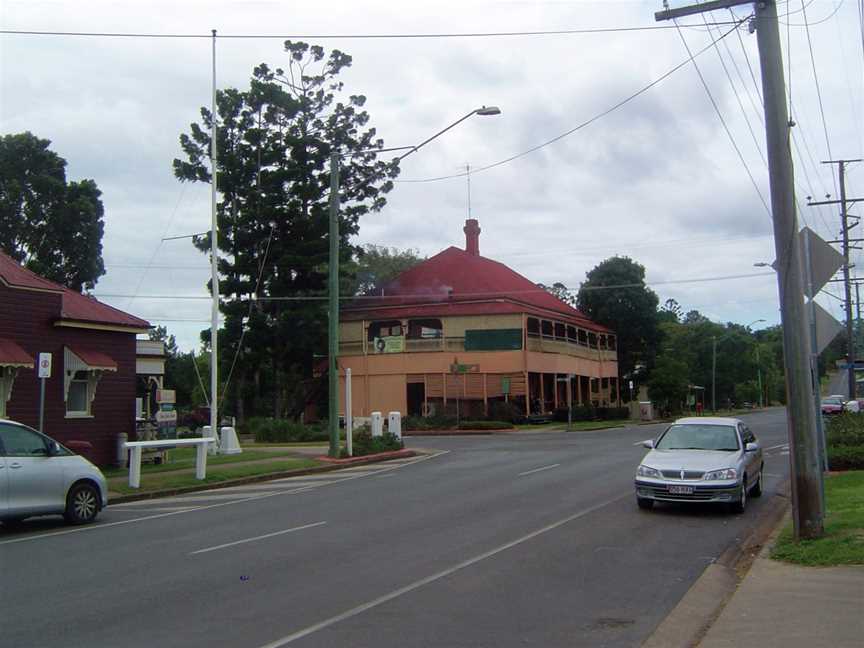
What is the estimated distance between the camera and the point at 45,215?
4547cm

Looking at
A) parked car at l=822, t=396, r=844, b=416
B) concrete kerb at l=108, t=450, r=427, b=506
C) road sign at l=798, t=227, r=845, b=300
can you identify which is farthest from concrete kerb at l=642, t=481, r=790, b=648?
parked car at l=822, t=396, r=844, b=416

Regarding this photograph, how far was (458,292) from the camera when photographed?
53.6 metres

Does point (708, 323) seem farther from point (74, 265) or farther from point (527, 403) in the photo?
point (74, 265)

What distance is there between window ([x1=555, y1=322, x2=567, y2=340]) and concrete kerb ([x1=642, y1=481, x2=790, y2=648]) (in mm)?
46702

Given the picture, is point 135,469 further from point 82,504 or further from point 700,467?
point 700,467

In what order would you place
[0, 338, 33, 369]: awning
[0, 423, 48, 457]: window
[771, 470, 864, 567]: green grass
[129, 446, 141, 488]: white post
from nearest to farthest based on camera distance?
[771, 470, 864, 567]: green grass
[0, 423, 48, 457]: window
[129, 446, 141, 488]: white post
[0, 338, 33, 369]: awning

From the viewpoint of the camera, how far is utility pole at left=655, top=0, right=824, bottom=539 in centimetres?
1009

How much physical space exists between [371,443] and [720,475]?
15963mm

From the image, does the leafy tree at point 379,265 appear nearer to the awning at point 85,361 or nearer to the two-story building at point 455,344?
the two-story building at point 455,344

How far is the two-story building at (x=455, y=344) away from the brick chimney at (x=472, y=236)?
195cm

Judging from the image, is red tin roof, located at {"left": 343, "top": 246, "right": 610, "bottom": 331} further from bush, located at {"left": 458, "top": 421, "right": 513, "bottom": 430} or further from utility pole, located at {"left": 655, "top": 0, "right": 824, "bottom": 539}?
utility pole, located at {"left": 655, "top": 0, "right": 824, "bottom": 539}

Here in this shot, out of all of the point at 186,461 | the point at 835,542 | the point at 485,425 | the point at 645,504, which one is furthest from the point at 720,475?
the point at 485,425

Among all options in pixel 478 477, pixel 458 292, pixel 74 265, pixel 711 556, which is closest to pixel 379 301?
pixel 458 292

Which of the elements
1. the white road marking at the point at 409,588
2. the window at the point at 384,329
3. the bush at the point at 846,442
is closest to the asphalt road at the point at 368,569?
the white road marking at the point at 409,588
